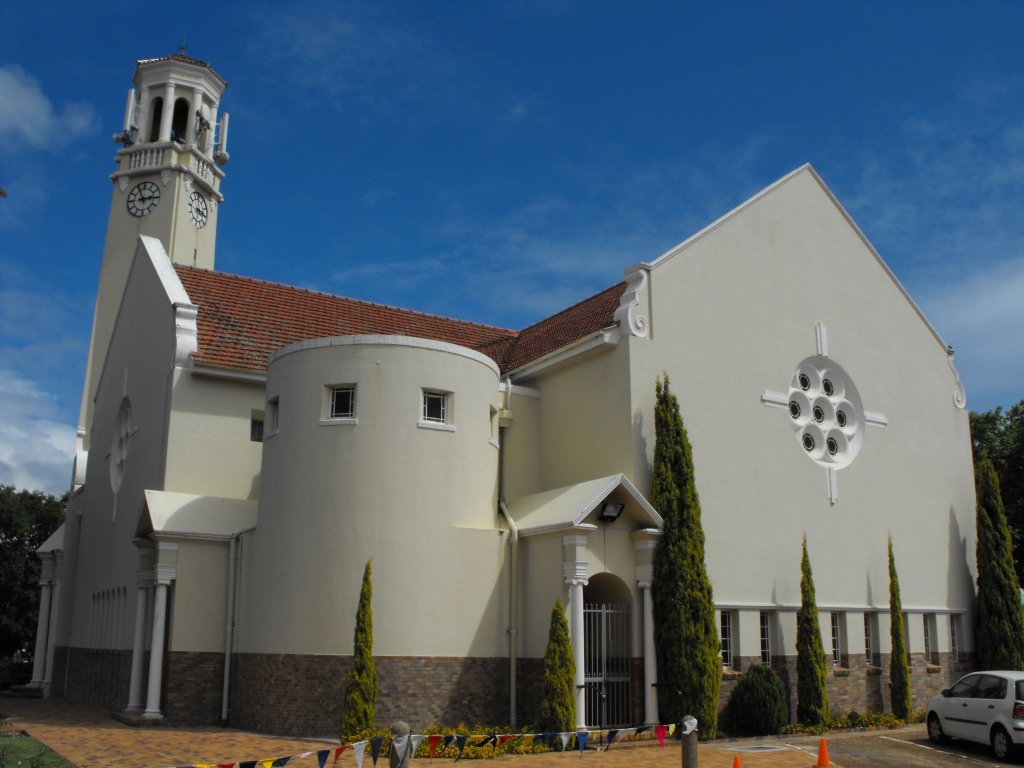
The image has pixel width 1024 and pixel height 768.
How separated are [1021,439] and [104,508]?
102 feet

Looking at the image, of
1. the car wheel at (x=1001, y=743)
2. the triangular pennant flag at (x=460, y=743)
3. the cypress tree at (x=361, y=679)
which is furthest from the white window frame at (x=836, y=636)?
the cypress tree at (x=361, y=679)

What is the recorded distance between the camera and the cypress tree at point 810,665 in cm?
2152

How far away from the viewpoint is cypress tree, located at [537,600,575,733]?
18.1 metres

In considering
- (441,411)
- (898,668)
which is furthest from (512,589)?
(898,668)

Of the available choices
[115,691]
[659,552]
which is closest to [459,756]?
[659,552]

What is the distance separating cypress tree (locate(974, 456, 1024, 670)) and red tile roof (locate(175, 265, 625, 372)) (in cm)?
1243

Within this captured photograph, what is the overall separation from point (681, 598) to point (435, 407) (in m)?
6.38

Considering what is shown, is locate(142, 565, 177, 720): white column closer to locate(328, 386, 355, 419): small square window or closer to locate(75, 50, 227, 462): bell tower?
locate(328, 386, 355, 419): small square window

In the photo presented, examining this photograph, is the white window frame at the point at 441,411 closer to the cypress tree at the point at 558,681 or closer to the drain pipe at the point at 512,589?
the drain pipe at the point at 512,589

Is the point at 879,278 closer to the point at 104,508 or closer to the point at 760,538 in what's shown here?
the point at 760,538

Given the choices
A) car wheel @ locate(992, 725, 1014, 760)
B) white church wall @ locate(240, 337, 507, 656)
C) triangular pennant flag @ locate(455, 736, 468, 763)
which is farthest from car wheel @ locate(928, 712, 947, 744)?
triangular pennant flag @ locate(455, 736, 468, 763)

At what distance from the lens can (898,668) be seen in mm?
23562

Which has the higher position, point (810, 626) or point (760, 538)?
point (760, 538)

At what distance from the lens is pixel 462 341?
3009cm
